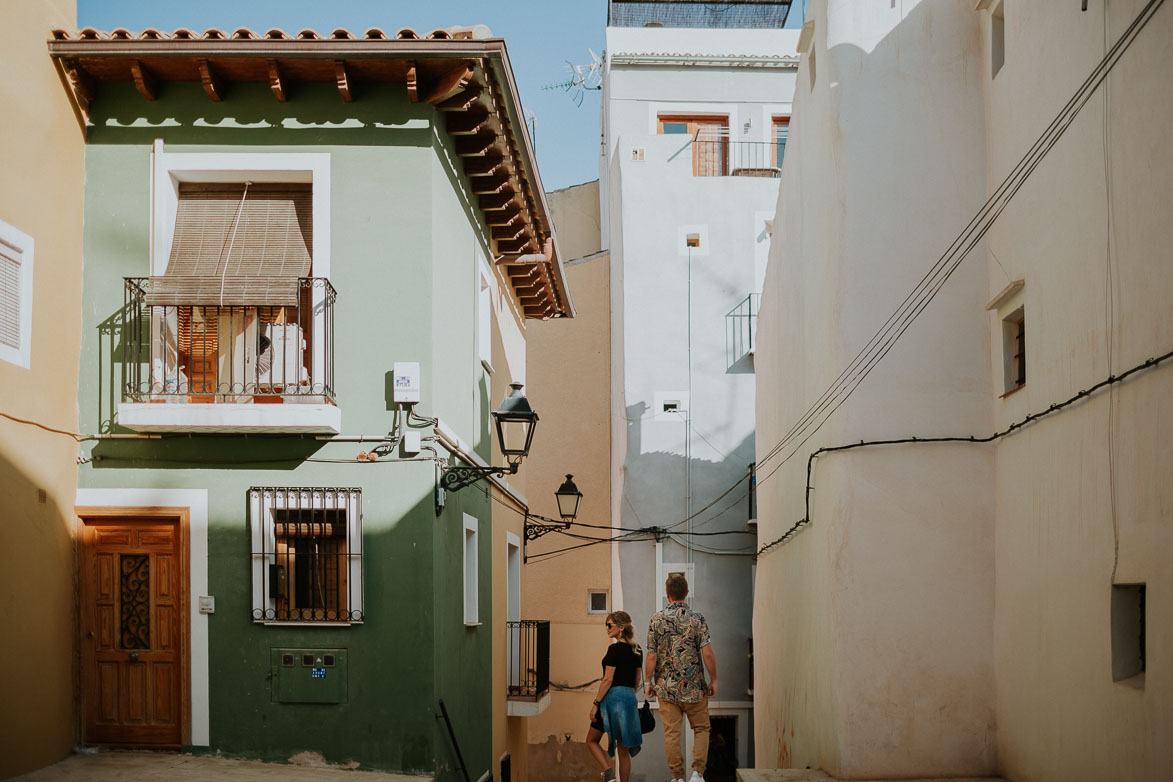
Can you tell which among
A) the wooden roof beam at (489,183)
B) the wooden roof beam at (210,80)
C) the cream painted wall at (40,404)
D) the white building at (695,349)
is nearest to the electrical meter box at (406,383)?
the cream painted wall at (40,404)

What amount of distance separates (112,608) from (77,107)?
4.15 m

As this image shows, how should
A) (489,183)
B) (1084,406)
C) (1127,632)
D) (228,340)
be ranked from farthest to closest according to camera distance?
(489,183)
(228,340)
(1084,406)
(1127,632)

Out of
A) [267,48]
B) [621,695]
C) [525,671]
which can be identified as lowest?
[525,671]

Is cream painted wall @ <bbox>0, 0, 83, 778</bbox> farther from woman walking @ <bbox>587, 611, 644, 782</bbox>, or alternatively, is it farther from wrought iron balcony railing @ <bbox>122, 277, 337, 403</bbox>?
woman walking @ <bbox>587, 611, 644, 782</bbox>

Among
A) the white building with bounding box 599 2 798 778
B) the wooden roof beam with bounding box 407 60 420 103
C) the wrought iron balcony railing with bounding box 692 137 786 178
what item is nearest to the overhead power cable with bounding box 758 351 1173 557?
the wooden roof beam with bounding box 407 60 420 103

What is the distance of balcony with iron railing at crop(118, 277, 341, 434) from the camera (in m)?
10.1

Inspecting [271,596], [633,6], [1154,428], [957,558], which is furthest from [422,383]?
[633,6]

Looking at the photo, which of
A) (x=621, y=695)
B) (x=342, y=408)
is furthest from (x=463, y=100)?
(x=621, y=695)

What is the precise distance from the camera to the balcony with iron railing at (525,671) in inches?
629

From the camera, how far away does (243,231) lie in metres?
10.9

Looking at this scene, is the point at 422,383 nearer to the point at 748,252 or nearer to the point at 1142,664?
the point at 1142,664

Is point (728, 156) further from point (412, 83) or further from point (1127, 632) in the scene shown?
point (1127, 632)

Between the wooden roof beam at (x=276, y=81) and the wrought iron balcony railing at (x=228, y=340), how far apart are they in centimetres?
159

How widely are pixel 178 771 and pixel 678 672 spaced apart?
3.89 m
